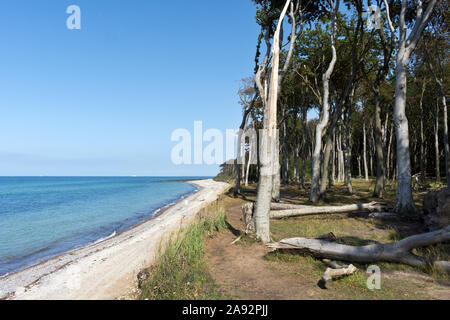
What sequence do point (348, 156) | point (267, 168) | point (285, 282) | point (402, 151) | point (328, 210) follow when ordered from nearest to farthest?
point (285, 282) < point (267, 168) < point (402, 151) < point (328, 210) < point (348, 156)

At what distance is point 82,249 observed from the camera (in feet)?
42.3


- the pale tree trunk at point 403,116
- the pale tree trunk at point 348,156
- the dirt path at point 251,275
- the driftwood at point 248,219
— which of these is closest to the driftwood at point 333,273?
the dirt path at point 251,275

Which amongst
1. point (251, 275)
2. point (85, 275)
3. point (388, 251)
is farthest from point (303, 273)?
point (85, 275)

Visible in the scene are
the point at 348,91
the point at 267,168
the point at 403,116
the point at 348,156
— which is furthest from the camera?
the point at 348,156

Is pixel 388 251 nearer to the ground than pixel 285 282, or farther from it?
farther from it

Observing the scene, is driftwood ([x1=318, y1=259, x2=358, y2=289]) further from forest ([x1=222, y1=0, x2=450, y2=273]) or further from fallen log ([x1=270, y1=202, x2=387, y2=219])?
fallen log ([x1=270, y1=202, x2=387, y2=219])

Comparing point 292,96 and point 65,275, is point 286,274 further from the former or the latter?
point 292,96

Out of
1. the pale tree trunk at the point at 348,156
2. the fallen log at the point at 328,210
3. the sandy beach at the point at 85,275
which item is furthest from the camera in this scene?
the pale tree trunk at the point at 348,156

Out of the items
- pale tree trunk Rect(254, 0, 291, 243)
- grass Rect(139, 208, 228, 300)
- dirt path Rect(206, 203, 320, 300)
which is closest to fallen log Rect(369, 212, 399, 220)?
pale tree trunk Rect(254, 0, 291, 243)

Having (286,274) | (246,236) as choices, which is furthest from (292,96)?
(286,274)

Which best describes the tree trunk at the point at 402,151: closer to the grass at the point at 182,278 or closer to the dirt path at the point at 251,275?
the dirt path at the point at 251,275

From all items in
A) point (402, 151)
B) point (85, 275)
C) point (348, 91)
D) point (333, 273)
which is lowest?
point (85, 275)

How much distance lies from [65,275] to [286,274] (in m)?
7.55

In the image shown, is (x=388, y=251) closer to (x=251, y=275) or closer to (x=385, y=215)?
(x=251, y=275)
